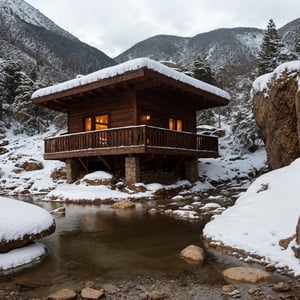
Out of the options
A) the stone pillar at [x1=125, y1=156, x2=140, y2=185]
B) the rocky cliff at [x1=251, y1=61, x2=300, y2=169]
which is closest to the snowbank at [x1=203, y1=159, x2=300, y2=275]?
the rocky cliff at [x1=251, y1=61, x2=300, y2=169]

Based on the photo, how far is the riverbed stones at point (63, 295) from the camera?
3.30 metres

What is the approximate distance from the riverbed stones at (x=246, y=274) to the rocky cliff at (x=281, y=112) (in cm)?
533

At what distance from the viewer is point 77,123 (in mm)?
17016

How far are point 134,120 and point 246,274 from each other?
1070 centimetres

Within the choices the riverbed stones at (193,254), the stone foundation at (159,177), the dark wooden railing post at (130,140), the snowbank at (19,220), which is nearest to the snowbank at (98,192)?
the stone foundation at (159,177)

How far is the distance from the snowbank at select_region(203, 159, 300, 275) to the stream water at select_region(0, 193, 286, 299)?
0.44m

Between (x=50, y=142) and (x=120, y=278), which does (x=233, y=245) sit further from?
(x=50, y=142)

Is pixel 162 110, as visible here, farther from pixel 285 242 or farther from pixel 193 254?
pixel 285 242

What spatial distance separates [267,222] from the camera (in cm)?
506

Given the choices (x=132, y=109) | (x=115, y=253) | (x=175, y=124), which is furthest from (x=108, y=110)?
(x=115, y=253)

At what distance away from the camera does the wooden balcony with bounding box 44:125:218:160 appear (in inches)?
496

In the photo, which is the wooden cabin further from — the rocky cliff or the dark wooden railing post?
the rocky cliff

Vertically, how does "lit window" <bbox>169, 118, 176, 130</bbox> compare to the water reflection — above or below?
above

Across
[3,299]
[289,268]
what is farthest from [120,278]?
[289,268]
